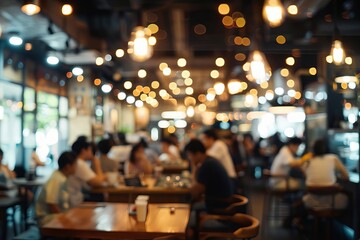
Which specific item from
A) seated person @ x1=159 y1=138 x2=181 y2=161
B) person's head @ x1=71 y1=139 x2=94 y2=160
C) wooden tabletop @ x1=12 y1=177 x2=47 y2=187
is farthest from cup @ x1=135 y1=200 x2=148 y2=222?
seated person @ x1=159 y1=138 x2=181 y2=161

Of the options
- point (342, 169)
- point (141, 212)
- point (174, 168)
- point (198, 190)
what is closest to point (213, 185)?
point (198, 190)

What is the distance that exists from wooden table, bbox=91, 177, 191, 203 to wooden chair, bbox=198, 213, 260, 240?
1.01 m

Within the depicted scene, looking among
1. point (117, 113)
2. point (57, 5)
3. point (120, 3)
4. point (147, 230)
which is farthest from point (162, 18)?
point (117, 113)

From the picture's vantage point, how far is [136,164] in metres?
7.57

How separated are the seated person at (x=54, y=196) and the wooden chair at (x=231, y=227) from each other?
1414 mm

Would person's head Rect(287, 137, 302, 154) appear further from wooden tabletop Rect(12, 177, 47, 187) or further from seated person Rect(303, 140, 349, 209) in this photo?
wooden tabletop Rect(12, 177, 47, 187)

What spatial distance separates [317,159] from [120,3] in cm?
341

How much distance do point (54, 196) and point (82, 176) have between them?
145 cm

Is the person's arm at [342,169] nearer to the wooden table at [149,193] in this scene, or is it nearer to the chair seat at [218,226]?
the wooden table at [149,193]

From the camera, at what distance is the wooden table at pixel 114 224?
132 inches

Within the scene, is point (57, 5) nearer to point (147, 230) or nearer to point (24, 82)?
point (24, 82)

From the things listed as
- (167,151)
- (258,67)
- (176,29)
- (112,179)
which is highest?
(176,29)

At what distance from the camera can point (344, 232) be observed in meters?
6.43

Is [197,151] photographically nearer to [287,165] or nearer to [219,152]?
[219,152]
